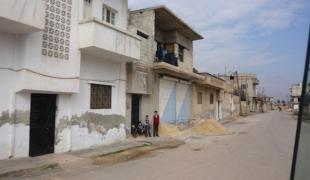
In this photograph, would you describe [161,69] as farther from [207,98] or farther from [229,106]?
[229,106]

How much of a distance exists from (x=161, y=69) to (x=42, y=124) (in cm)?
947

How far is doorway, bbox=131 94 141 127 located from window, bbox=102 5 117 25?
14.3 feet

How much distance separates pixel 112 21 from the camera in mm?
15383

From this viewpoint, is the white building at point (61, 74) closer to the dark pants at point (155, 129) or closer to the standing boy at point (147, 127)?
the standing boy at point (147, 127)

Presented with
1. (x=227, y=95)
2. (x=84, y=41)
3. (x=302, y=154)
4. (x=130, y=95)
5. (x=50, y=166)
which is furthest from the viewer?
(x=227, y=95)

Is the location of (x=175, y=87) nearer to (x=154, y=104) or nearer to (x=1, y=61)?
(x=154, y=104)

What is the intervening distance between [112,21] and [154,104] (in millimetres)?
6383

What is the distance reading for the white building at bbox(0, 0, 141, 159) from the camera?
9.92 m

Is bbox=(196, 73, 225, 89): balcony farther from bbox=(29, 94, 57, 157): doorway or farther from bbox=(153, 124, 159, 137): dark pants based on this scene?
bbox=(29, 94, 57, 157): doorway

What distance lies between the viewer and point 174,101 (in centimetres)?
2331

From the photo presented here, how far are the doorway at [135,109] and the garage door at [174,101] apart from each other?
2.93 meters

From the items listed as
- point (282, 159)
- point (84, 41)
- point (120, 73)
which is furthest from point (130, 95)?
point (282, 159)

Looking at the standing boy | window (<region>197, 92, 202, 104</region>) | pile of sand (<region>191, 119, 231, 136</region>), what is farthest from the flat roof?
pile of sand (<region>191, 119, 231, 136</region>)

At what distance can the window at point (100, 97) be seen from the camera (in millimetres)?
14078
